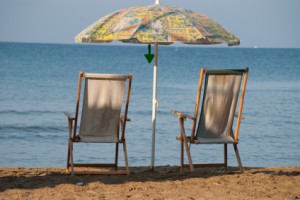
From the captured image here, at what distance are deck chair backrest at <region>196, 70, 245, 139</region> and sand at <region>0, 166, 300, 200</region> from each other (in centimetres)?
40

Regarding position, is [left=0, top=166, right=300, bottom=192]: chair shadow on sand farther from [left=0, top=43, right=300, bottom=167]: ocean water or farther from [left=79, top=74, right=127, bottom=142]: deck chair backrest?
[left=0, top=43, right=300, bottom=167]: ocean water

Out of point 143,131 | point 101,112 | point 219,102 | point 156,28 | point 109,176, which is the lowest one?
point 143,131

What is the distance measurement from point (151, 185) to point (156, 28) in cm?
126

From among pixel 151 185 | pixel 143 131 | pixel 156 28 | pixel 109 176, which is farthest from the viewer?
pixel 143 131

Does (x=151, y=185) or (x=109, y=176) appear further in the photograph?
(x=109, y=176)

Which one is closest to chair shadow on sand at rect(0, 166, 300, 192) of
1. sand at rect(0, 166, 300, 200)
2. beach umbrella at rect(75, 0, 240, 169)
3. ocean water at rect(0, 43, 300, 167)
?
sand at rect(0, 166, 300, 200)

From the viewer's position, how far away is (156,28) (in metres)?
5.59

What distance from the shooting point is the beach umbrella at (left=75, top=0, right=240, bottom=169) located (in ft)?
18.2

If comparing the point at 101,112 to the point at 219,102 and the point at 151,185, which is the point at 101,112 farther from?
the point at 219,102

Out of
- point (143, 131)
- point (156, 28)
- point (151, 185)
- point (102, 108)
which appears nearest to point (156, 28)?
point (156, 28)

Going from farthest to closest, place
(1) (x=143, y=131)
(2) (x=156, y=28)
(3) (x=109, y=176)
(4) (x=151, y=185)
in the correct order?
(1) (x=143, y=131), (3) (x=109, y=176), (2) (x=156, y=28), (4) (x=151, y=185)

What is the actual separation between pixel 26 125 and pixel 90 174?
5520mm

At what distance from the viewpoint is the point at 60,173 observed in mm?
6098

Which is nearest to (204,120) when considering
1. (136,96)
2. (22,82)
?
(136,96)
